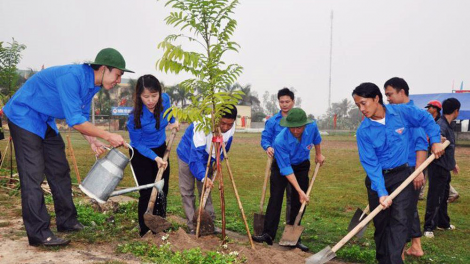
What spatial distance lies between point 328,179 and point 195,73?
7650 mm

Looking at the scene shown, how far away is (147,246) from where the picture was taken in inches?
175

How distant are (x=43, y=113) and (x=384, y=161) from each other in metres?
3.66

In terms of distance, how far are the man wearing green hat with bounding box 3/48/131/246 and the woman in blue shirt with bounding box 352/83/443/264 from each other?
98.7 inches

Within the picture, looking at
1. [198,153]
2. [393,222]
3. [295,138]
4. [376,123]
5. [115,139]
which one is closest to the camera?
[393,222]

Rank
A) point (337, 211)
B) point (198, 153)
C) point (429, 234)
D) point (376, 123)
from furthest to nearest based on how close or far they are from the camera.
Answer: point (337, 211) → point (429, 234) → point (198, 153) → point (376, 123)

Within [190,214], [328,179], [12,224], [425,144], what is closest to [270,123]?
[190,214]

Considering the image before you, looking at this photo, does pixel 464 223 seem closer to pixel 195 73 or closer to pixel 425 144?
pixel 425 144

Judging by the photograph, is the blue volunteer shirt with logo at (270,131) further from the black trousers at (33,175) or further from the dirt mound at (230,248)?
the black trousers at (33,175)

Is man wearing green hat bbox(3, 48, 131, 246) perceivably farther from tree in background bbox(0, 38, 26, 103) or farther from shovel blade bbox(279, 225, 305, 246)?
tree in background bbox(0, 38, 26, 103)

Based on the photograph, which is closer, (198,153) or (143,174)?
(198,153)

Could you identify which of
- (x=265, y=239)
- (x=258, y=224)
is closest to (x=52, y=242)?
(x=265, y=239)

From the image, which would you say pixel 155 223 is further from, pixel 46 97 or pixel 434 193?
pixel 434 193

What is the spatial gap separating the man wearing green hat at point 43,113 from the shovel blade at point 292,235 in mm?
2341

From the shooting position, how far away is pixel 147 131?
16.6 feet
